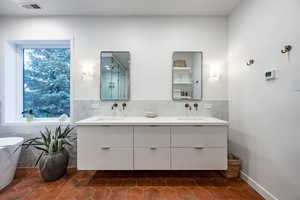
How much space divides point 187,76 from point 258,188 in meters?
1.83

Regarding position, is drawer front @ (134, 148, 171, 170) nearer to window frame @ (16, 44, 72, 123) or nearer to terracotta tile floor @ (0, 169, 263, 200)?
terracotta tile floor @ (0, 169, 263, 200)

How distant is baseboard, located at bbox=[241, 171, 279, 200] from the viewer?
5.78 ft

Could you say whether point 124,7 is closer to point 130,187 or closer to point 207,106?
point 207,106

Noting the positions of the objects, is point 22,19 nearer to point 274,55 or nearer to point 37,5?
point 37,5

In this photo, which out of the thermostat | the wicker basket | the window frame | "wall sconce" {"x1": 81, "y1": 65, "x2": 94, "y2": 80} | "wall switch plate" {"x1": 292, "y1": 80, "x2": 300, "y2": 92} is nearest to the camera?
"wall switch plate" {"x1": 292, "y1": 80, "x2": 300, "y2": 92}

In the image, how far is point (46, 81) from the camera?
2.95m

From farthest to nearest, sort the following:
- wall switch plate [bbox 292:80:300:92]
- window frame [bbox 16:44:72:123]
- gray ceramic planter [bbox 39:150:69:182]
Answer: window frame [bbox 16:44:72:123]
gray ceramic planter [bbox 39:150:69:182]
wall switch plate [bbox 292:80:300:92]

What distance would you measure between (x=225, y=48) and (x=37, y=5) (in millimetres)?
3124

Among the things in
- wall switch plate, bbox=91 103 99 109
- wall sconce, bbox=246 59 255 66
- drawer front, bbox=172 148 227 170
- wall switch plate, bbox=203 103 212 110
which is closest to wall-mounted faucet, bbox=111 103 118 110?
wall switch plate, bbox=91 103 99 109

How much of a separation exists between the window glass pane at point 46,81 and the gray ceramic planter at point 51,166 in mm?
911

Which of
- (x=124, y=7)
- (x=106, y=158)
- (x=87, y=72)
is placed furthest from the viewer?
(x=87, y=72)

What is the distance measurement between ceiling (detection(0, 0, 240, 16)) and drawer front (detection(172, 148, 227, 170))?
215cm

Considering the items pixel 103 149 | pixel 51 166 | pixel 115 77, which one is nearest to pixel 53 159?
pixel 51 166

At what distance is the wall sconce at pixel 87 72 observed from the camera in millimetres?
2691
